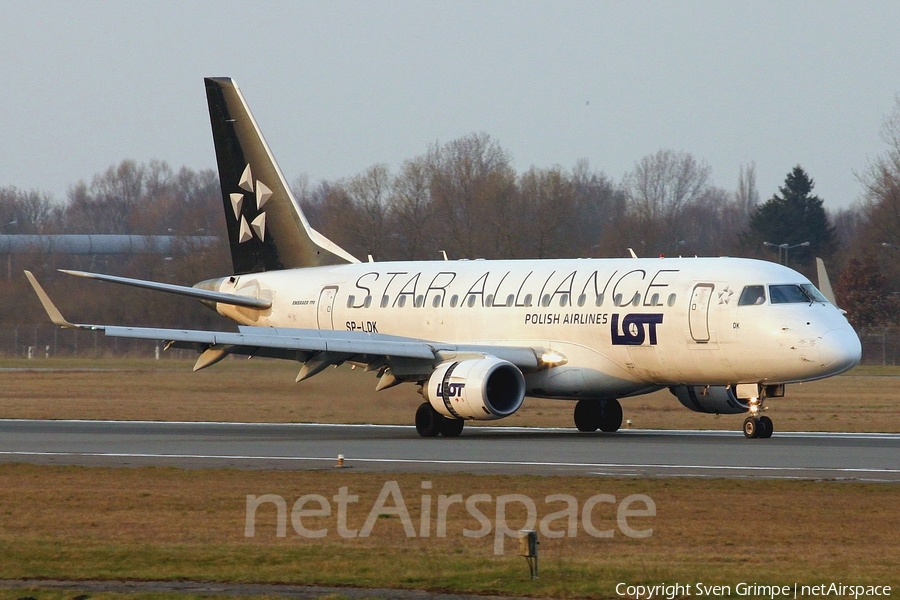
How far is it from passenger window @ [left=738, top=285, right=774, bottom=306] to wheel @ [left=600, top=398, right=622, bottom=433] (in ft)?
14.8

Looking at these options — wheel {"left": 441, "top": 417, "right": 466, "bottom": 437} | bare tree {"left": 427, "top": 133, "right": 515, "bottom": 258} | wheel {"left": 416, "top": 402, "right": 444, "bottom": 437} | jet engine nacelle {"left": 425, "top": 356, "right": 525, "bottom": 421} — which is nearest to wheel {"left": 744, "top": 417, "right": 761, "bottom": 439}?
jet engine nacelle {"left": 425, "top": 356, "right": 525, "bottom": 421}

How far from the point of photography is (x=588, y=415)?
29.4 meters

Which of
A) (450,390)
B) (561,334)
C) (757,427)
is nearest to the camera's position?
(757,427)

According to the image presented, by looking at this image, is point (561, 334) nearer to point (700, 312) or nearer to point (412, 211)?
point (700, 312)

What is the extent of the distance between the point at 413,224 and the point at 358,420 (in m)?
46.6

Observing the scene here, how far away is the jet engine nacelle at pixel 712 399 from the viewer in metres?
28.2

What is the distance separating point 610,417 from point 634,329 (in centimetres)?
322

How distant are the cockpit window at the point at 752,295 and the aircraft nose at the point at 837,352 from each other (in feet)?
4.77

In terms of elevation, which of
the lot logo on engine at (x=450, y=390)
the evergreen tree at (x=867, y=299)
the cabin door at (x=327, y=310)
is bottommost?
the lot logo on engine at (x=450, y=390)

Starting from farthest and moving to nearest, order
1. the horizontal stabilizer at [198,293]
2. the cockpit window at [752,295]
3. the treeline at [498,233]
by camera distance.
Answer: the treeline at [498,233] → the horizontal stabilizer at [198,293] → the cockpit window at [752,295]

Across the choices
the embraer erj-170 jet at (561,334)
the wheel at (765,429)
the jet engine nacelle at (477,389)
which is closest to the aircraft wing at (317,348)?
the embraer erj-170 jet at (561,334)

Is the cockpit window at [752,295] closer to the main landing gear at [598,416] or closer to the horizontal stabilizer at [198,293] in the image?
the main landing gear at [598,416]

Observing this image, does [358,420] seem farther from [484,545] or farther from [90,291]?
[90,291]

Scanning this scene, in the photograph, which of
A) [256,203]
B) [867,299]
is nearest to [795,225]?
[867,299]
